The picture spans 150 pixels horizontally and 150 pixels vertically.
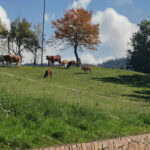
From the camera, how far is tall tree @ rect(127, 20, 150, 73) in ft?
242

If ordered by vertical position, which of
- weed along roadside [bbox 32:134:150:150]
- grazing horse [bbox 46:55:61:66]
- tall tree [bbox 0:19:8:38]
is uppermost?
tall tree [bbox 0:19:8:38]

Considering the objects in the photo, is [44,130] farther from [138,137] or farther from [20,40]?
[20,40]

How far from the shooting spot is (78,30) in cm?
6719

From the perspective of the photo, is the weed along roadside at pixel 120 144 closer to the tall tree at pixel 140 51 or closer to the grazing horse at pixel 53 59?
the grazing horse at pixel 53 59

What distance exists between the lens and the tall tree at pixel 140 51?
2901 inches

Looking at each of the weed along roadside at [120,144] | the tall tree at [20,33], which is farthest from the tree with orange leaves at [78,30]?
the weed along roadside at [120,144]

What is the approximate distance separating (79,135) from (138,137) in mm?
2702

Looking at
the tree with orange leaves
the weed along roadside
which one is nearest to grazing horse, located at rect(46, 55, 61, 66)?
the tree with orange leaves

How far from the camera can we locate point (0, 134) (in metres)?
8.98

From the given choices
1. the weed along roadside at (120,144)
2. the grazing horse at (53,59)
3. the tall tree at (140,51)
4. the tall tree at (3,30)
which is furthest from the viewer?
the tall tree at (140,51)

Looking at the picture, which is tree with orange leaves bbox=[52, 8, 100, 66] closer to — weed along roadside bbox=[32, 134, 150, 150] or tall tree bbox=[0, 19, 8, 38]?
tall tree bbox=[0, 19, 8, 38]

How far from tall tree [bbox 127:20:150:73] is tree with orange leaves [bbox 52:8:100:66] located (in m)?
13.7

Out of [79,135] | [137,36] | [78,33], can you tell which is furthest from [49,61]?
[79,135]

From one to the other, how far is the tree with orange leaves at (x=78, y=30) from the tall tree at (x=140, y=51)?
13.7 m
